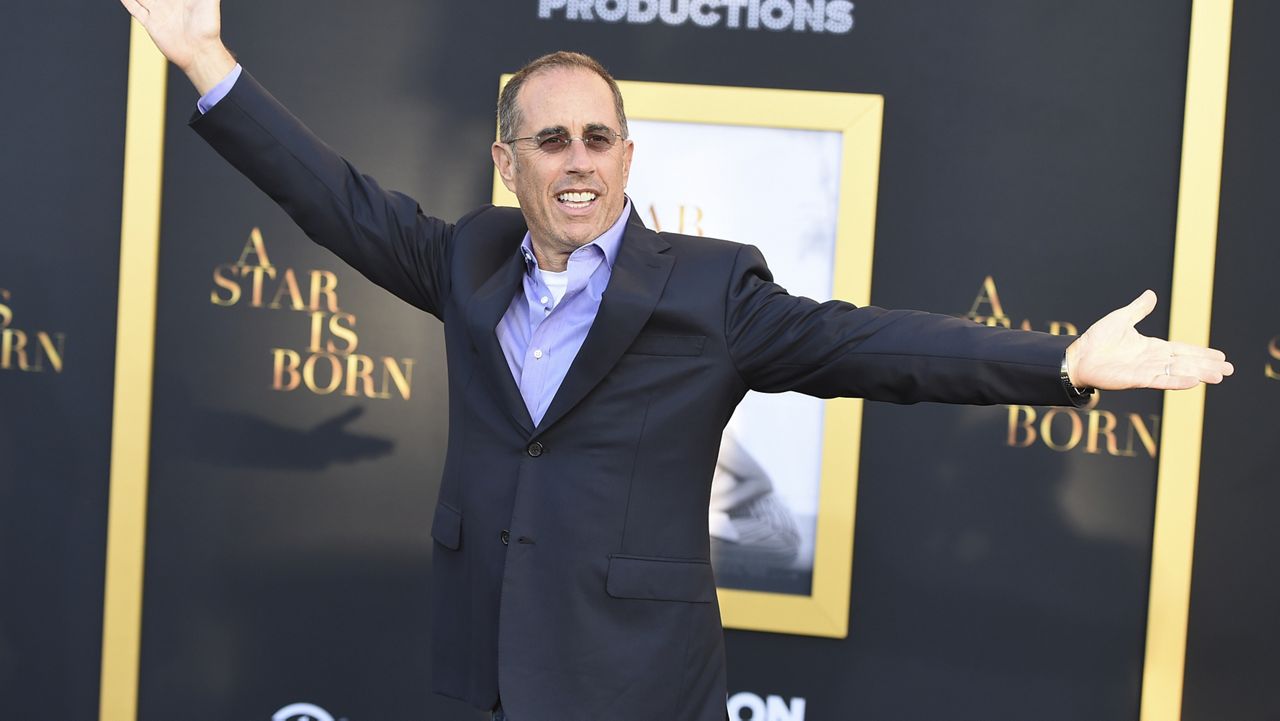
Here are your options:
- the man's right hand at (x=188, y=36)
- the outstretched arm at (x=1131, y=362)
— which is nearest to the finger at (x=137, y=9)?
the man's right hand at (x=188, y=36)

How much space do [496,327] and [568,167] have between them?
278mm

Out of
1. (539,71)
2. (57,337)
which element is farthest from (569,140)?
(57,337)

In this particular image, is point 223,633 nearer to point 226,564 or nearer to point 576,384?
point 226,564

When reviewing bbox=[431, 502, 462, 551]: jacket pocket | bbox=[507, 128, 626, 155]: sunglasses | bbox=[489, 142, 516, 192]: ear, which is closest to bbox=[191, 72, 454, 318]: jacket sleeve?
bbox=[489, 142, 516, 192]: ear

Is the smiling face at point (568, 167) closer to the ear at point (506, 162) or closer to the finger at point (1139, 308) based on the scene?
the ear at point (506, 162)

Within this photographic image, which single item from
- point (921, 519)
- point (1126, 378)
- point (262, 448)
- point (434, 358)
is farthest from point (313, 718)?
point (1126, 378)

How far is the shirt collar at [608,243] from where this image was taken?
79.8 inches

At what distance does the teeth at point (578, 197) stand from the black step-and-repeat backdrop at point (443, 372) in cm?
129

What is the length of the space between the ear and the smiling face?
0.19 ft

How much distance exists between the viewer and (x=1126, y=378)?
5.75 feet

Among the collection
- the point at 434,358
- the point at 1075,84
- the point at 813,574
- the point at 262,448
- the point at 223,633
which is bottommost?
the point at 223,633

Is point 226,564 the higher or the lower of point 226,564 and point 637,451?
the lower

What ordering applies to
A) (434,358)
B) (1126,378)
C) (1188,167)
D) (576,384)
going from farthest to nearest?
(434,358), (1188,167), (576,384), (1126,378)

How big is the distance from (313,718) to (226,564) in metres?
0.47
